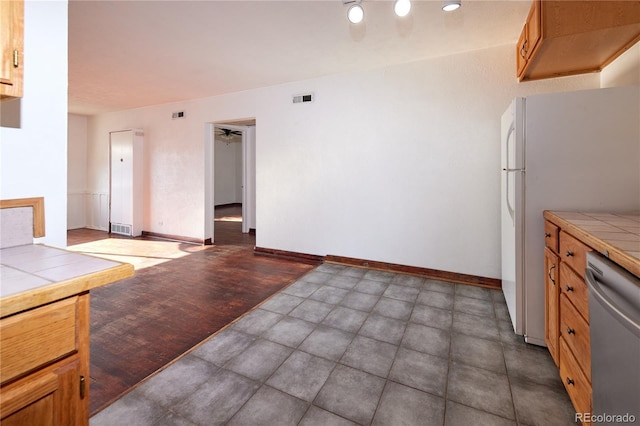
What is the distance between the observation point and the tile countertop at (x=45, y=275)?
725 millimetres

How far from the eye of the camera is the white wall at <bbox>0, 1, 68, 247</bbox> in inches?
47.2

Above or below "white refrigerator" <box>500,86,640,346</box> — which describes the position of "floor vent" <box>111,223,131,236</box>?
below

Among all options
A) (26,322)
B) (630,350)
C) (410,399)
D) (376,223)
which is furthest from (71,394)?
(376,223)

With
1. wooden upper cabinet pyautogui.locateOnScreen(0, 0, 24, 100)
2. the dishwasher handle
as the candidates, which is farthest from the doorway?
the dishwasher handle

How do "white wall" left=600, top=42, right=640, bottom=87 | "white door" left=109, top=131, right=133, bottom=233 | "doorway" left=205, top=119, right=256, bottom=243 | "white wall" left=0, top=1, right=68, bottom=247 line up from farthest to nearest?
"white door" left=109, top=131, right=133, bottom=233 < "doorway" left=205, top=119, right=256, bottom=243 < "white wall" left=600, top=42, right=640, bottom=87 < "white wall" left=0, top=1, right=68, bottom=247

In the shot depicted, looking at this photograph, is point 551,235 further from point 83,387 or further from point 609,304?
point 83,387

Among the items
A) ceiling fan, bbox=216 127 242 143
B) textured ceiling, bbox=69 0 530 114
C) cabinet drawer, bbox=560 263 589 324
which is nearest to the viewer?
cabinet drawer, bbox=560 263 589 324

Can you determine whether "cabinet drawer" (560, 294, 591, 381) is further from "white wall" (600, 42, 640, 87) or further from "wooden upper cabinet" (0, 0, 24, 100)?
"wooden upper cabinet" (0, 0, 24, 100)

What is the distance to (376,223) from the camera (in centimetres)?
377

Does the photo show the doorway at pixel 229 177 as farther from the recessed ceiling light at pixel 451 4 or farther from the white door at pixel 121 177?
the recessed ceiling light at pixel 451 4

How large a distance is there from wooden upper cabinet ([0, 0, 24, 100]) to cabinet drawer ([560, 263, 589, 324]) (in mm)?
2356

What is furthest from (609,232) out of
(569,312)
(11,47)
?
(11,47)

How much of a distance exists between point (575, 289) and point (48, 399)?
2.07 meters

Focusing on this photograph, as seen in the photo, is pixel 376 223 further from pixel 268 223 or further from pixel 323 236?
pixel 268 223
